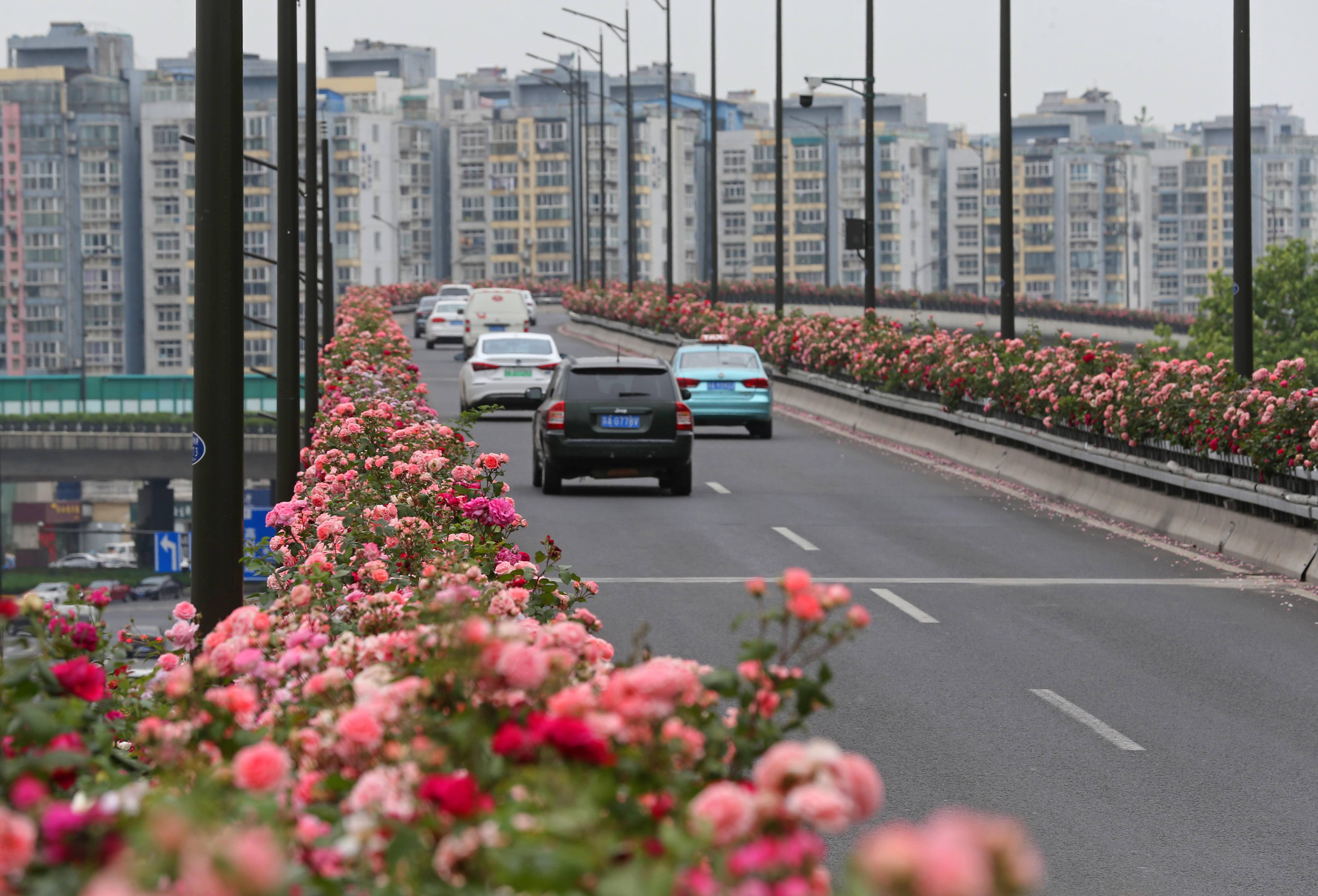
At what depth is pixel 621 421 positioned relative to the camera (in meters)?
23.8

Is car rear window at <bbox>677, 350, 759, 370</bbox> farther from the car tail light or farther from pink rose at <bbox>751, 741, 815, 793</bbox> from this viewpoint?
pink rose at <bbox>751, 741, 815, 793</bbox>

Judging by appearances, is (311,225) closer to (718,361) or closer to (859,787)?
(718,361)

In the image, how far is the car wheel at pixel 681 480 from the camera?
2412 centimetres

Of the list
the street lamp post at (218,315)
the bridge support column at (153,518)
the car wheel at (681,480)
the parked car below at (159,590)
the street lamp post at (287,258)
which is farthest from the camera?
the bridge support column at (153,518)

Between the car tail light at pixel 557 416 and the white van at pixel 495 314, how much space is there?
35.9m

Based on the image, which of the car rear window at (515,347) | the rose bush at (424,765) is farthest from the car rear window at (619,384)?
the rose bush at (424,765)

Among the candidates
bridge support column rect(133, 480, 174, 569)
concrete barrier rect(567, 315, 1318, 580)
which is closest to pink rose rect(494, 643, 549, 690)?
concrete barrier rect(567, 315, 1318, 580)

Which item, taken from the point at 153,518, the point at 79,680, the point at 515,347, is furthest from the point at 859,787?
the point at 153,518

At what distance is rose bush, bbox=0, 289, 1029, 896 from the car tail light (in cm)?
1705

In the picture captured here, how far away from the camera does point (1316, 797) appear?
359 inches

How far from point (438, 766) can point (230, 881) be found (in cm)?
118

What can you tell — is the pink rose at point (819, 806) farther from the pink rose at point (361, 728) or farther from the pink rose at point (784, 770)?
the pink rose at point (361, 728)

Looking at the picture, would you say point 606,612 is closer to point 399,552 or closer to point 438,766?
point 399,552

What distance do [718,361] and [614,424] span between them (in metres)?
9.65
